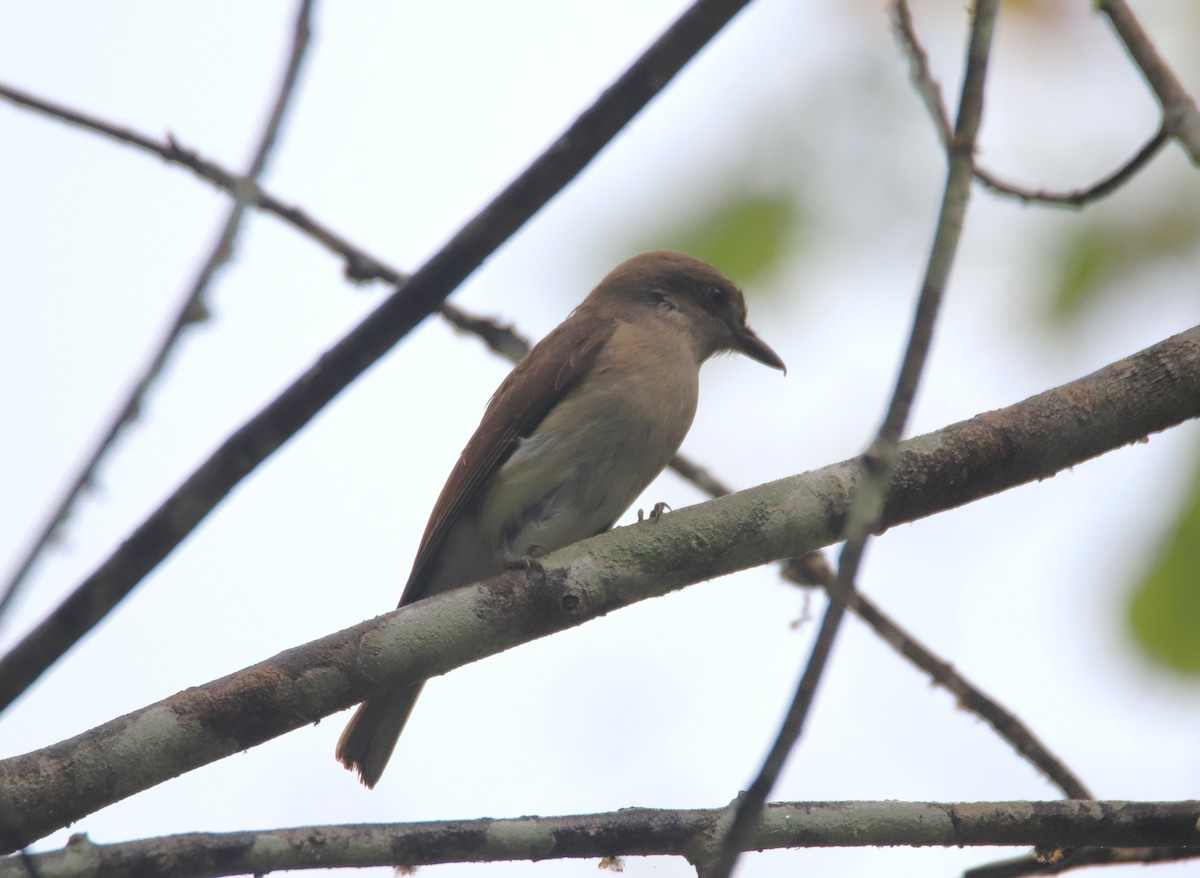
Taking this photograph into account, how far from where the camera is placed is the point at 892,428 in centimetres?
203

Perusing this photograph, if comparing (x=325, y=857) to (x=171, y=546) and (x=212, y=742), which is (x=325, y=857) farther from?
(x=171, y=546)

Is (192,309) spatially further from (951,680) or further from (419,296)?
(951,680)

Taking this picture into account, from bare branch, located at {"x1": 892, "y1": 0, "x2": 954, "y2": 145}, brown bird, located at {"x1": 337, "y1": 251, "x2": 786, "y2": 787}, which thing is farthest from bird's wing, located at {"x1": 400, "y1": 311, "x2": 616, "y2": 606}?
bare branch, located at {"x1": 892, "y1": 0, "x2": 954, "y2": 145}

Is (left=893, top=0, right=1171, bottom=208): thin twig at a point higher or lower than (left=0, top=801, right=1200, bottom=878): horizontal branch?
higher

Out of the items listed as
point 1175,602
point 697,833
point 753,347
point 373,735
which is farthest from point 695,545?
point 753,347

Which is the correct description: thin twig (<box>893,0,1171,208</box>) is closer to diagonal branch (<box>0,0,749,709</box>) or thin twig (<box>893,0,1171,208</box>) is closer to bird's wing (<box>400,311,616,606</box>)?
diagonal branch (<box>0,0,749,709</box>)

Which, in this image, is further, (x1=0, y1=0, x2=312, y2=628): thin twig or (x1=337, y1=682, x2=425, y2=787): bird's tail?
(x1=337, y1=682, x2=425, y2=787): bird's tail

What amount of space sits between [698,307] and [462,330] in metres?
1.47

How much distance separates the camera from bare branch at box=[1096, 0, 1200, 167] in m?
3.24

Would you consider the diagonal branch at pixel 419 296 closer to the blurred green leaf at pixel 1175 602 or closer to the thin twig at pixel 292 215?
the thin twig at pixel 292 215

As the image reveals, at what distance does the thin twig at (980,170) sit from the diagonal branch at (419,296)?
721 millimetres

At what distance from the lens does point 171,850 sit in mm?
2777

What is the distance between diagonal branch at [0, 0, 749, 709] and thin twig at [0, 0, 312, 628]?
0.24m

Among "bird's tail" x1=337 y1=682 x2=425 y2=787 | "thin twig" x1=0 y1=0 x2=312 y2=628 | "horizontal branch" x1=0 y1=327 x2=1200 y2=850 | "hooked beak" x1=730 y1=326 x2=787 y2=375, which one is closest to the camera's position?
"thin twig" x1=0 y1=0 x2=312 y2=628
